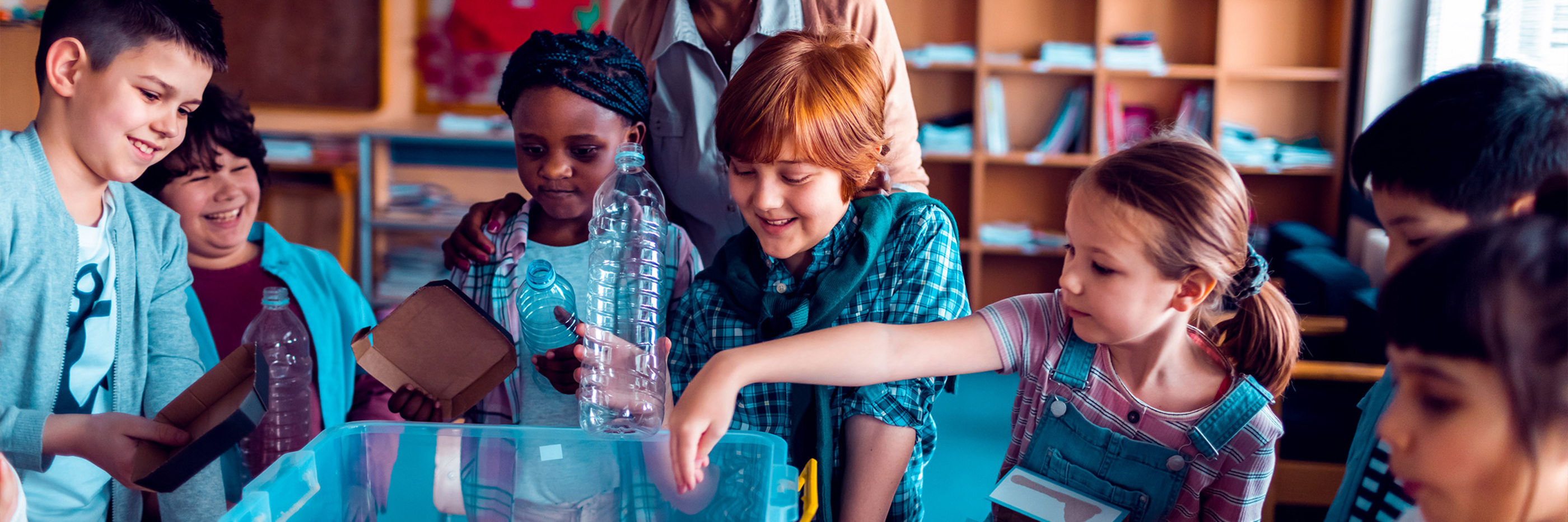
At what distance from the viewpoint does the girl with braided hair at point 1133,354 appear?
97cm

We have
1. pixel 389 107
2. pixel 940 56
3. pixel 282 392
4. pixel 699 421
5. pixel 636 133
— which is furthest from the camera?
pixel 389 107

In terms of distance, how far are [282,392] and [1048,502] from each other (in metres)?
1.33

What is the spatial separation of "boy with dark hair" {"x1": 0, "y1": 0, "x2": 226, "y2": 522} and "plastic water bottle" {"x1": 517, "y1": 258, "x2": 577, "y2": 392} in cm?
43

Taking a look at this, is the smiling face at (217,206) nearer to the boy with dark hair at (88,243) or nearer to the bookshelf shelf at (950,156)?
the boy with dark hair at (88,243)

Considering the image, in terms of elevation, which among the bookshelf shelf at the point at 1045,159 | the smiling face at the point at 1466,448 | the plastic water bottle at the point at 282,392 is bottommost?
the plastic water bottle at the point at 282,392

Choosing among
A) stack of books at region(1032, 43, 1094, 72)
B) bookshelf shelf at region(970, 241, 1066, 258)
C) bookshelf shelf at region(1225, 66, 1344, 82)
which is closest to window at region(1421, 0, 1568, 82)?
bookshelf shelf at region(1225, 66, 1344, 82)

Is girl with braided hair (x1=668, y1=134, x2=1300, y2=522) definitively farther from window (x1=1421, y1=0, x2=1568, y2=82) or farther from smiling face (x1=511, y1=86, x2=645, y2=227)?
window (x1=1421, y1=0, x2=1568, y2=82)

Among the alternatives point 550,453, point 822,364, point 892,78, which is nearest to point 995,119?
point 892,78

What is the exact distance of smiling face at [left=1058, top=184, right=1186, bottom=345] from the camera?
0.98 metres

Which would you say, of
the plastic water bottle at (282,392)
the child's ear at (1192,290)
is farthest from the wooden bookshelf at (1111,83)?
the child's ear at (1192,290)

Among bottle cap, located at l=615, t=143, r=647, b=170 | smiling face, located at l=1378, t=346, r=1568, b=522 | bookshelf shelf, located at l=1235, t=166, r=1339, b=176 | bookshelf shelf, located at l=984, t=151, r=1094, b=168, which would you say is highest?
bottle cap, located at l=615, t=143, r=647, b=170

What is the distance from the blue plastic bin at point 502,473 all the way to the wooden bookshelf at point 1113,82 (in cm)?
334

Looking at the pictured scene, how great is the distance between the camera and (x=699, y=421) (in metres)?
0.85

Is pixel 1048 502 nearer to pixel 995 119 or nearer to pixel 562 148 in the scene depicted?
pixel 562 148
